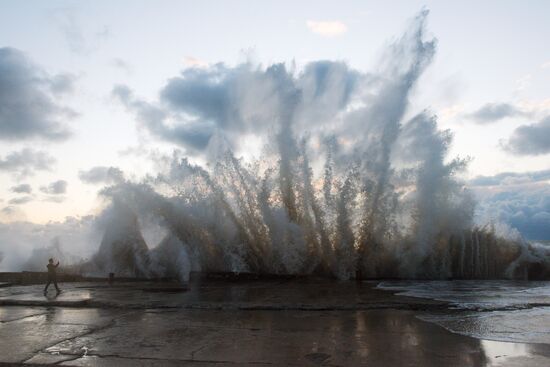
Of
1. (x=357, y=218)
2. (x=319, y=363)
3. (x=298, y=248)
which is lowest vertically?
(x=319, y=363)

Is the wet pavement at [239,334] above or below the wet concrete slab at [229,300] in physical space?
below

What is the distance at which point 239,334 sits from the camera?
7.36m

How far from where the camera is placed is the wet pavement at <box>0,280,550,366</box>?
19.0 feet

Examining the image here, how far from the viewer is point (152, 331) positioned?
25.2 feet

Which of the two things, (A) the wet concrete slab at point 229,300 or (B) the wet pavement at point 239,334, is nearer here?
(B) the wet pavement at point 239,334

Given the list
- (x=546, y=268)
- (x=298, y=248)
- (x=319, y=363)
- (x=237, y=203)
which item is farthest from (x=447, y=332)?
(x=546, y=268)

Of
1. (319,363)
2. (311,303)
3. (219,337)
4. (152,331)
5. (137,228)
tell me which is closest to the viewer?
(319,363)

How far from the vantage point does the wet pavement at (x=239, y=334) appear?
580 centimetres

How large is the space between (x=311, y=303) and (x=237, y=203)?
511 inches

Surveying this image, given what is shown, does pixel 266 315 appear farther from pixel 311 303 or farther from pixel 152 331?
pixel 152 331

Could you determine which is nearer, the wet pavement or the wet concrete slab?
the wet pavement

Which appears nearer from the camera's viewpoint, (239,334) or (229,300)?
(239,334)

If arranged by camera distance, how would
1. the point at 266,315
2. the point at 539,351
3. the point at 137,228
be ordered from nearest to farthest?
the point at 539,351 → the point at 266,315 → the point at 137,228

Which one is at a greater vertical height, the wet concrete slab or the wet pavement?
the wet concrete slab
